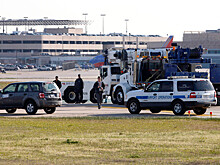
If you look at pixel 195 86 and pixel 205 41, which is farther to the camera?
pixel 205 41

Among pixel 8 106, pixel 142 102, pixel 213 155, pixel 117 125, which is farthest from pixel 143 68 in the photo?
pixel 213 155

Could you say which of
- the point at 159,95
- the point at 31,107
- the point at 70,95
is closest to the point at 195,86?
the point at 159,95

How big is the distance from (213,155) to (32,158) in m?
4.57

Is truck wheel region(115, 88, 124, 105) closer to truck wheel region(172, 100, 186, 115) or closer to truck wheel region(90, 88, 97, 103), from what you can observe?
truck wheel region(90, 88, 97, 103)

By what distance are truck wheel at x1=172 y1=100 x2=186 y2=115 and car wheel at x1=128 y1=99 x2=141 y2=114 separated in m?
2.09

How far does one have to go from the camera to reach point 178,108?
28.3 meters

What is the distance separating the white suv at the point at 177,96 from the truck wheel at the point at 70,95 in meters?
10.8

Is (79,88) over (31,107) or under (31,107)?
over

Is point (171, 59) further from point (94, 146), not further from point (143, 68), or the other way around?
point (94, 146)

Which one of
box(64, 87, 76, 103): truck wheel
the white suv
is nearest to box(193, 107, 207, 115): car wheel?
the white suv

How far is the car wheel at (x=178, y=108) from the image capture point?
92.1 ft

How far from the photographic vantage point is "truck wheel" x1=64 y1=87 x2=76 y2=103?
39781 millimetres

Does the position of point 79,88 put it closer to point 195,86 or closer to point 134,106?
point 134,106

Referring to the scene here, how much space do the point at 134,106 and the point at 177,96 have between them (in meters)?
2.69
